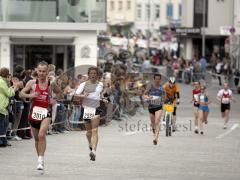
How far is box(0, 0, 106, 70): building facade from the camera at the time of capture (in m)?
39.5

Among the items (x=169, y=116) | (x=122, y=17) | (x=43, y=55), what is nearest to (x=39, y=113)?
(x=169, y=116)

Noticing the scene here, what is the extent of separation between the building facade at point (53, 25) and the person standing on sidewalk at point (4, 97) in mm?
18072

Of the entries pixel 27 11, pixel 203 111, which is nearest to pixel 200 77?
pixel 27 11

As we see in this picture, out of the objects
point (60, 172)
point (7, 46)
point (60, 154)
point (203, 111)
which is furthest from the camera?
point (7, 46)

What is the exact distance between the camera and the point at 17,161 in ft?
58.6

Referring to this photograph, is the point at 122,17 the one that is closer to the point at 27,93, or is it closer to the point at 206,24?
the point at 206,24

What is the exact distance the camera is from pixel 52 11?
3981 cm

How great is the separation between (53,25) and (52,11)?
0.69m

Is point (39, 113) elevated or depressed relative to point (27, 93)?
depressed

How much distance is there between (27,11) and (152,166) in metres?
23.2

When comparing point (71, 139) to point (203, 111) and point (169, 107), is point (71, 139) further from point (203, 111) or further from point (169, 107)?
point (203, 111)

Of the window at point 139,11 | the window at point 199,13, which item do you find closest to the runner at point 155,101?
the window at point 199,13

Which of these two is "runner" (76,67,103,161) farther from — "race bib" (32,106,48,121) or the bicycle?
the bicycle

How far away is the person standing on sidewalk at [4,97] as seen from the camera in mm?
20531
